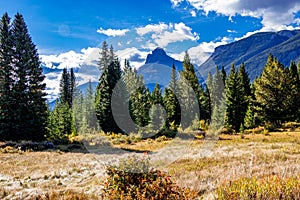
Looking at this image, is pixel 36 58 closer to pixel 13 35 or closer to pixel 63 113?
pixel 13 35

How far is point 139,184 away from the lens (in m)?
6.84

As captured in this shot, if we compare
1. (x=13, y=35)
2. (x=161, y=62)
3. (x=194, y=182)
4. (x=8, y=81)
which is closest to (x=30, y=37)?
(x=13, y=35)

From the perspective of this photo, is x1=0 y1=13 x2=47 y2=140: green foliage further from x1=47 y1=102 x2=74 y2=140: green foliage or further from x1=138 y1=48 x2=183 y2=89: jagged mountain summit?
x1=47 y1=102 x2=74 y2=140: green foliage

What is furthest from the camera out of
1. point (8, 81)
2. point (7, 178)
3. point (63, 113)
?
point (63, 113)

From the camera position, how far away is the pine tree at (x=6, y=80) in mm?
28016

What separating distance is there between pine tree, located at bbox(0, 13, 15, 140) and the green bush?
24.7 meters

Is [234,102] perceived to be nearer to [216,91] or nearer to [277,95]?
[216,91]

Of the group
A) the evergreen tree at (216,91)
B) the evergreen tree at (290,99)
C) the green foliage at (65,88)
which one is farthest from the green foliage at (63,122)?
the evergreen tree at (290,99)

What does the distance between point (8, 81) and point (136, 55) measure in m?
23.6

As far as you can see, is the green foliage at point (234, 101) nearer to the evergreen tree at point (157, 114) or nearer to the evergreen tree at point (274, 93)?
the evergreen tree at point (274, 93)

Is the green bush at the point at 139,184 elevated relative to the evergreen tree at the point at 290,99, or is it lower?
lower

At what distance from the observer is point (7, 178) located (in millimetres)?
11930

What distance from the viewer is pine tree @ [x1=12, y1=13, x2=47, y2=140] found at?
28.8 meters

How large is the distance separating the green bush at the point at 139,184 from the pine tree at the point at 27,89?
80.6ft
